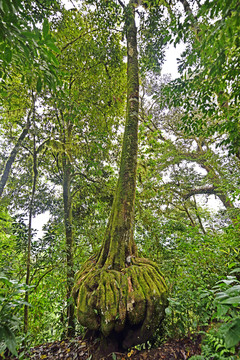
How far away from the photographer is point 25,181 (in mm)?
4855

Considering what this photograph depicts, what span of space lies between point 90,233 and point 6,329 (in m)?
3.37

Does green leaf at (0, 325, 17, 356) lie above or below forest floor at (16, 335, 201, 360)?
above

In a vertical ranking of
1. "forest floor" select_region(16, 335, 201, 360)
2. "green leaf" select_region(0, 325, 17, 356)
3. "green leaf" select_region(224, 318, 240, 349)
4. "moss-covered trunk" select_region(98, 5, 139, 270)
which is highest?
"moss-covered trunk" select_region(98, 5, 139, 270)

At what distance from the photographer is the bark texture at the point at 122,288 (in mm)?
1808

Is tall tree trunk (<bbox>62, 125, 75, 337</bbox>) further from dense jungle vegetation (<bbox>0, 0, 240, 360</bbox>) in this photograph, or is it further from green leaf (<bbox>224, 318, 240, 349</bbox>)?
green leaf (<bbox>224, 318, 240, 349</bbox>)

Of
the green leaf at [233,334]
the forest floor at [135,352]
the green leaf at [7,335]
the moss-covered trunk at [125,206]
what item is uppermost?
the moss-covered trunk at [125,206]

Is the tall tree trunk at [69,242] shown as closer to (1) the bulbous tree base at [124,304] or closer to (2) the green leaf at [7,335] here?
(1) the bulbous tree base at [124,304]

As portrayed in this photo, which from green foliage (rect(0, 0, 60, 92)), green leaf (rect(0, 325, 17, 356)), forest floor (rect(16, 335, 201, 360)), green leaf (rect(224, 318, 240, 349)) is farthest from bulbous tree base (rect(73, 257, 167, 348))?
green foliage (rect(0, 0, 60, 92))

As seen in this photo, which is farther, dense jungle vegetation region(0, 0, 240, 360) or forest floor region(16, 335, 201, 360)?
forest floor region(16, 335, 201, 360)

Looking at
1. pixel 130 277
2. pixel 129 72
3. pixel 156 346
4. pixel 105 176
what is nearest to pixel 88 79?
pixel 129 72

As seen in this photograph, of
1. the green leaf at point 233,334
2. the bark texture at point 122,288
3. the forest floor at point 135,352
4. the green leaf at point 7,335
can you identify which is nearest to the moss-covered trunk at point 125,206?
the bark texture at point 122,288

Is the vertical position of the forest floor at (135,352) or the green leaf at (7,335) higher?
the green leaf at (7,335)

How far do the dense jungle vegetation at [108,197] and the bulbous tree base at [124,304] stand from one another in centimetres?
1

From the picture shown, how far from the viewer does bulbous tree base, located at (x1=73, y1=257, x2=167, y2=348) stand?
1.79 m
